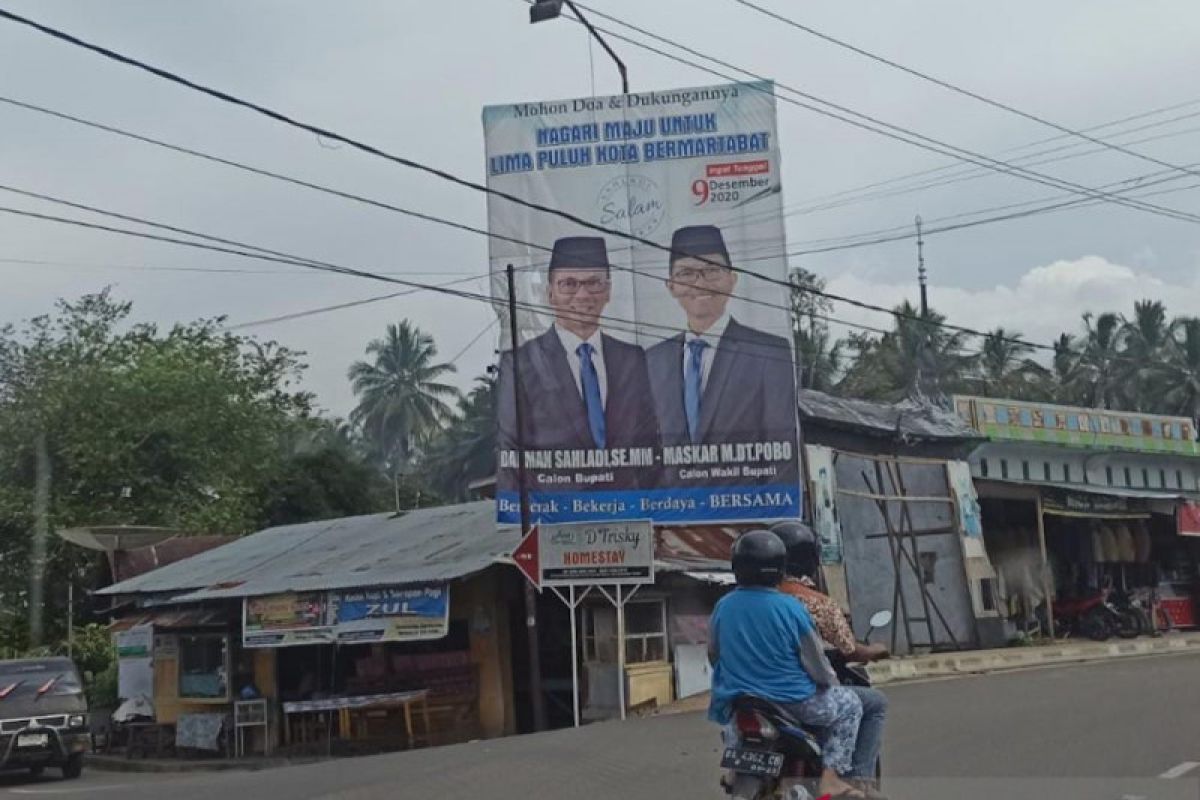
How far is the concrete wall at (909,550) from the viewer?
83.2 ft

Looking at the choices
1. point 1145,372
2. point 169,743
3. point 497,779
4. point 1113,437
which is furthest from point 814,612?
point 1145,372

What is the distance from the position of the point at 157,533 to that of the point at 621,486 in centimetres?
1432

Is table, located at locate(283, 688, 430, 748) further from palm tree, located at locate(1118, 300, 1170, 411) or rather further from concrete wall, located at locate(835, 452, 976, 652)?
palm tree, located at locate(1118, 300, 1170, 411)

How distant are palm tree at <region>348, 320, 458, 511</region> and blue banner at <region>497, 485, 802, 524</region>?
42774 millimetres

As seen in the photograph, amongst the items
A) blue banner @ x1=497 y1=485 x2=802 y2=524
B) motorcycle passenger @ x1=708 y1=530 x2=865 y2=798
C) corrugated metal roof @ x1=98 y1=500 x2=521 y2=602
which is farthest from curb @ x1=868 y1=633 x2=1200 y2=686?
motorcycle passenger @ x1=708 y1=530 x2=865 y2=798

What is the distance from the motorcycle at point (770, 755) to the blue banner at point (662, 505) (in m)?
16.2

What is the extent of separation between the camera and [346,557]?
81.1ft

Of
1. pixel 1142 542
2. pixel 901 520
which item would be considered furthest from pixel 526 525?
pixel 1142 542

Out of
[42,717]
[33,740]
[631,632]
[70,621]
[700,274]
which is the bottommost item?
[33,740]

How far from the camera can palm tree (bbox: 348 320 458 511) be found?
65312mm

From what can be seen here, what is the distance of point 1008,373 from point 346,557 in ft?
125

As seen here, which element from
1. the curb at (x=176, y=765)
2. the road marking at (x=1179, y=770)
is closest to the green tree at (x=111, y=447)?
the curb at (x=176, y=765)

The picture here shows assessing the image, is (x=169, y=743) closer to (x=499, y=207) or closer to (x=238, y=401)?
(x=499, y=207)

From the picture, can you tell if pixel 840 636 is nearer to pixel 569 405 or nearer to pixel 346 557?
pixel 569 405
